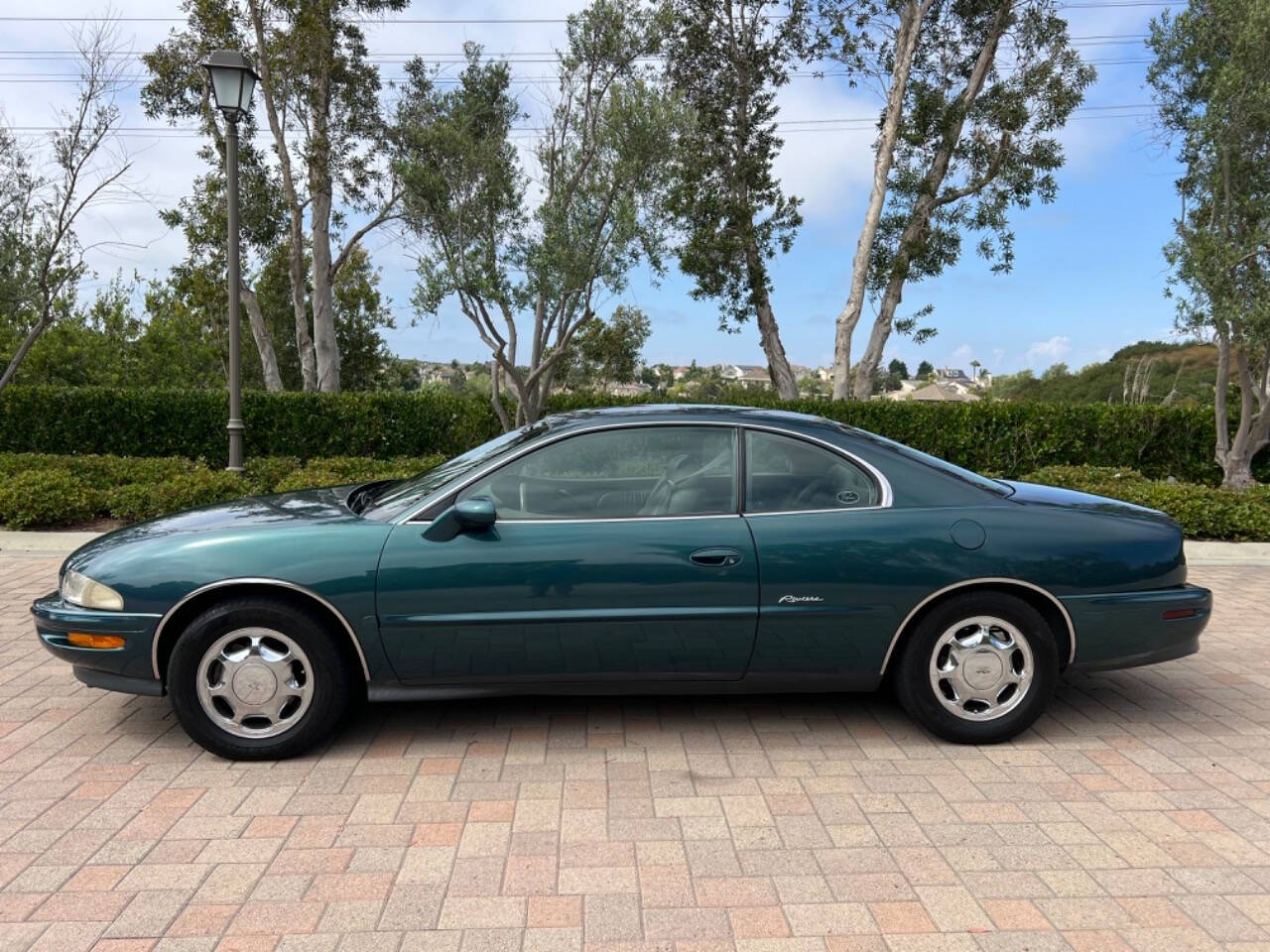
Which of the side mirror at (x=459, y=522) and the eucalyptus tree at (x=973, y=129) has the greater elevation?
the eucalyptus tree at (x=973, y=129)

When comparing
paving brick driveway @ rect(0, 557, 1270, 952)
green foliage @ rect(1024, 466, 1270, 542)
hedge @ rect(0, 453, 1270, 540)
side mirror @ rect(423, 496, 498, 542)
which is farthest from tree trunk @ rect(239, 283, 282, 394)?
side mirror @ rect(423, 496, 498, 542)

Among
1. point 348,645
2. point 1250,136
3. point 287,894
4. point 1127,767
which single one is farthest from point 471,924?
point 1250,136

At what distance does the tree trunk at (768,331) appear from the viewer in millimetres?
13961

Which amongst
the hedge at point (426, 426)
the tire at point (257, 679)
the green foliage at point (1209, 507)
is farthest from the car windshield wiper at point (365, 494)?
the hedge at point (426, 426)

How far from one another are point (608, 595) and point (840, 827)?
1201mm

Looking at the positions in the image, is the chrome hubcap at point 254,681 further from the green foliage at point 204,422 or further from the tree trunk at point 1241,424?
the tree trunk at point 1241,424

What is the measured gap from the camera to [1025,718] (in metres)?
3.67

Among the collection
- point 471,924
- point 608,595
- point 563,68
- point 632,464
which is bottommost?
point 471,924

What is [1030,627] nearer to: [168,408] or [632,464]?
[632,464]

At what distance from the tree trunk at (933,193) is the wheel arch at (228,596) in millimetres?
11929

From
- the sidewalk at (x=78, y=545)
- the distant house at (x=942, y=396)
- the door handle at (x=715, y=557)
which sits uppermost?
the distant house at (x=942, y=396)

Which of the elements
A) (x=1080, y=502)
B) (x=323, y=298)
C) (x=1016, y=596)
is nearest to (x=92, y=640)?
(x=1016, y=596)

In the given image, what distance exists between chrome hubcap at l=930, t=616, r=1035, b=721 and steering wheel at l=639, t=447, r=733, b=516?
122 cm

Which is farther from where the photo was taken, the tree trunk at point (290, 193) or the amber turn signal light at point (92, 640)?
the tree trunk at point (290, 193)
